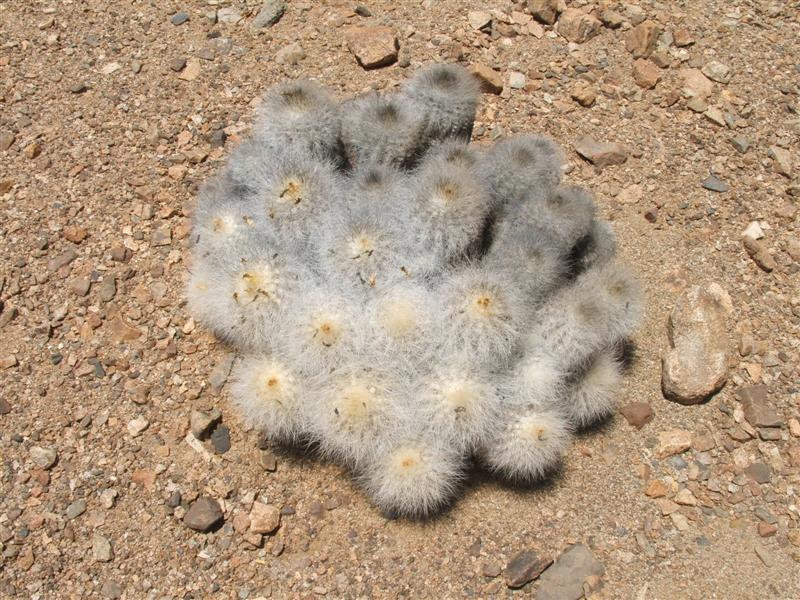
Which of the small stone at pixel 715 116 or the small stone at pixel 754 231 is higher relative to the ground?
the small stone at pixel 715 116

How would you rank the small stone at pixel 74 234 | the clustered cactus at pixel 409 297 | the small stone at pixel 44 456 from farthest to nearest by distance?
the small stone at pixel 74 234 → the small stone at pixel 44 456 → the clustered cactus at pixel 409 297

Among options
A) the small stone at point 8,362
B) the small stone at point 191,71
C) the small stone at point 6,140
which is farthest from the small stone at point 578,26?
the small stone at point 8,362

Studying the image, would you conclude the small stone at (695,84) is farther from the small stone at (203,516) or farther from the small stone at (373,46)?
the small stone at (203,516)

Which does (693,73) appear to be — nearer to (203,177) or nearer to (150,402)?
(203,177)

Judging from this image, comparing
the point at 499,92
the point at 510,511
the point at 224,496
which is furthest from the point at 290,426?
the point at 499,92

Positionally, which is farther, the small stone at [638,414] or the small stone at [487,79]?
the small stone at [487,79]

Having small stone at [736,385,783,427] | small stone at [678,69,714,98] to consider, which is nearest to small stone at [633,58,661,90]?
small stone at [678,69,714,98]
